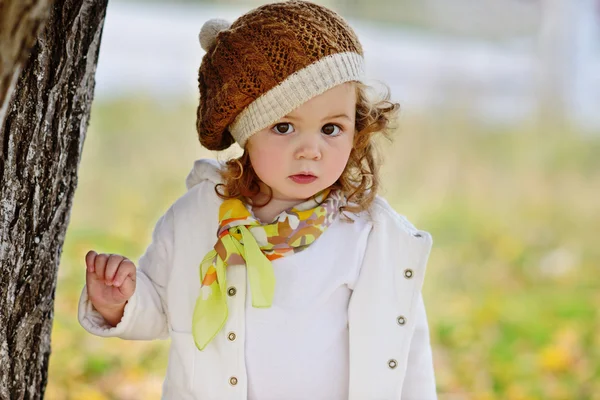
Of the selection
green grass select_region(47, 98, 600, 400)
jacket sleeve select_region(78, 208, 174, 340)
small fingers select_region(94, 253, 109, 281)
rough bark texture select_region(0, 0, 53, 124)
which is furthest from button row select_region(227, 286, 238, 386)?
green grass select_region(47, 98, 600, 400)

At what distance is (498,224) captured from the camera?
17.2ft

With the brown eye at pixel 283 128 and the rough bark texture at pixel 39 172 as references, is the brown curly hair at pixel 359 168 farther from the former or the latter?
the rough bark texture at pixel 39 172

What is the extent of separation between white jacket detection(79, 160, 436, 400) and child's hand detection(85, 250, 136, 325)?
3 cm

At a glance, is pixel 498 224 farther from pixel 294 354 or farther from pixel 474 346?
pixel 294 354

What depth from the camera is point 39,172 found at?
6.48 feet

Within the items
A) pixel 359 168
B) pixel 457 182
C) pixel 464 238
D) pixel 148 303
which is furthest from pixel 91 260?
pixel 457 182

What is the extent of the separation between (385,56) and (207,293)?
233 inches

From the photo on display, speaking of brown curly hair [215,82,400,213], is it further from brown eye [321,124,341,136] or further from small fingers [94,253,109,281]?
small fingers [94,253,109,281]

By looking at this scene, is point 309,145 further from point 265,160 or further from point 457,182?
point 457,182

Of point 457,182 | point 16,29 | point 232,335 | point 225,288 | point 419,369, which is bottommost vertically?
point 419,369

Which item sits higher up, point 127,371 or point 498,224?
point 498,224

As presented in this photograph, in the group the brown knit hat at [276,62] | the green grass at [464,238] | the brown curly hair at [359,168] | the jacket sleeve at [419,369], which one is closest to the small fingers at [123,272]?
the brown curly hair at [359,168]

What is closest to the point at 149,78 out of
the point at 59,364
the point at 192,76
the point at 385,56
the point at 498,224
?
the point at 192,76

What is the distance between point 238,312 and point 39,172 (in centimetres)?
59
